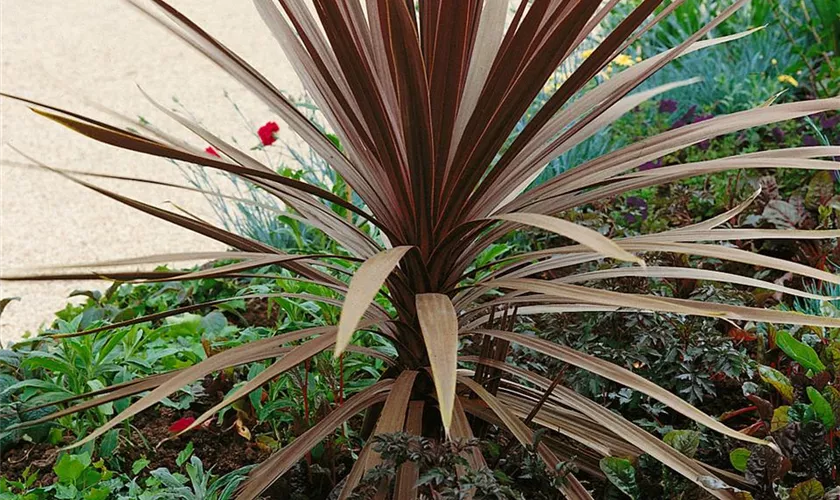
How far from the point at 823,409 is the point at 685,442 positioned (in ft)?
1.06

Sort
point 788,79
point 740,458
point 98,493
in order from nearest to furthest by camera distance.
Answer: point 740,458 < point 98,493 < point 788,79

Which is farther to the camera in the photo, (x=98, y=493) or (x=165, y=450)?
(x=165, y=450)

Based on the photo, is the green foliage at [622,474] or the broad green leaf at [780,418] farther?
the broad green leaf at [780,418]

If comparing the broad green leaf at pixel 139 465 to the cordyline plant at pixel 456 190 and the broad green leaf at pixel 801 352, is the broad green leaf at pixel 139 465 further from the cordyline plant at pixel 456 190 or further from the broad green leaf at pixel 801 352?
the broad green leaf at pixel 801 352

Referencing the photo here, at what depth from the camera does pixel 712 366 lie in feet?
5.95

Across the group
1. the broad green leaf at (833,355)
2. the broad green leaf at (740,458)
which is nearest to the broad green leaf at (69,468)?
the broad green leaf at (740,458)

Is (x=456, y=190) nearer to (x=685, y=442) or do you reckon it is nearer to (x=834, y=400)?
(x=685, y=442)

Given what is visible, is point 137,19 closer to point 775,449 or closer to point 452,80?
point 452,80

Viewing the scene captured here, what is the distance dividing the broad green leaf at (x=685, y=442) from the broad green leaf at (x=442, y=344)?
1.74 feet

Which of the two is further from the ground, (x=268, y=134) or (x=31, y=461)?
(x=268, y=134)

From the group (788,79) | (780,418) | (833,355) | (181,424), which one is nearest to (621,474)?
(780,418)

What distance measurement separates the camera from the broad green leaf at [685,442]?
1.52 meters

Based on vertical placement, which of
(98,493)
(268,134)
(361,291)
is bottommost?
(98,493)

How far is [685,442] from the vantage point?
152cm
